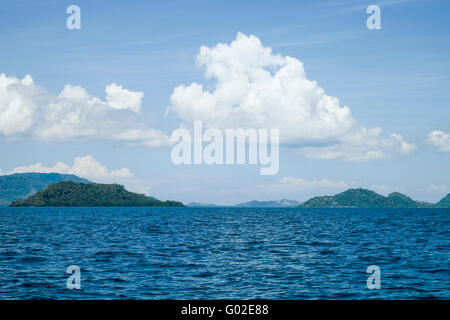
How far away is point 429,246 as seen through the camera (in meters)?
60.9

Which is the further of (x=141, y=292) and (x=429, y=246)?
(x=429, y=246)

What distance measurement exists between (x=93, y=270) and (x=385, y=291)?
24.6m

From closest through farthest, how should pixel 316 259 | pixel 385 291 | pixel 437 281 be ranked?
pixel 385 291 < pixel 437 281 < pixel 316 259

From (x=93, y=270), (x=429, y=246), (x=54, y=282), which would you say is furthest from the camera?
(x=429, y=246)

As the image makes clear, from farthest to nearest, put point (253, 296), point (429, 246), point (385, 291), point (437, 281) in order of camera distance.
Result: point (429, 246), point (437, 281), point (385, 291), point (253, 296)
